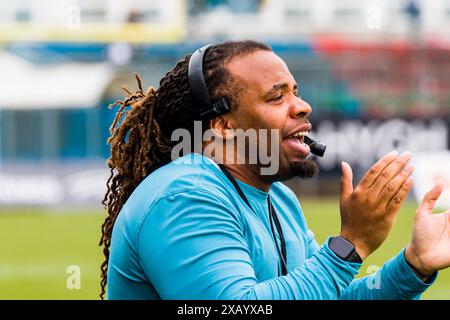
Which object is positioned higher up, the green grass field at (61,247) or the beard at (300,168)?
the beard at (300,168)

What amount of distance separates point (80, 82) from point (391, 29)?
14.8m

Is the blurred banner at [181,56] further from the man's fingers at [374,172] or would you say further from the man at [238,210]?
the man's fingers at [374,172]

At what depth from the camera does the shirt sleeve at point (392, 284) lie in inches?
133

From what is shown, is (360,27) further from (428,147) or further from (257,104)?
(257,104)

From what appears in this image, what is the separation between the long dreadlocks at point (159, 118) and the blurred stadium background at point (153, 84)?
4.80 meters

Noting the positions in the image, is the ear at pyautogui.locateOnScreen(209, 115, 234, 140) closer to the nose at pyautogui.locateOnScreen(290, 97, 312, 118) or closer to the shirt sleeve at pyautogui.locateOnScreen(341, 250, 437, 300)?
the nose at pyautogui.locateOnScreen(290, 97, 312, 118)

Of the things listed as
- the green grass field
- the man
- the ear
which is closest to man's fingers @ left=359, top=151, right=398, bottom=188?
the man

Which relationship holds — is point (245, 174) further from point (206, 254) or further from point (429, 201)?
point (429, 201)

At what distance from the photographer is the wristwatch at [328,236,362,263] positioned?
3119mm

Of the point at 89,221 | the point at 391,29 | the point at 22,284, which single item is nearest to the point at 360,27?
the point at 391,29

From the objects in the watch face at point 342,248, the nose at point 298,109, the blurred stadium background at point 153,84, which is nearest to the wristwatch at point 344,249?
the watch face at point 342,248

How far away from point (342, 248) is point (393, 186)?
9.7 inches
